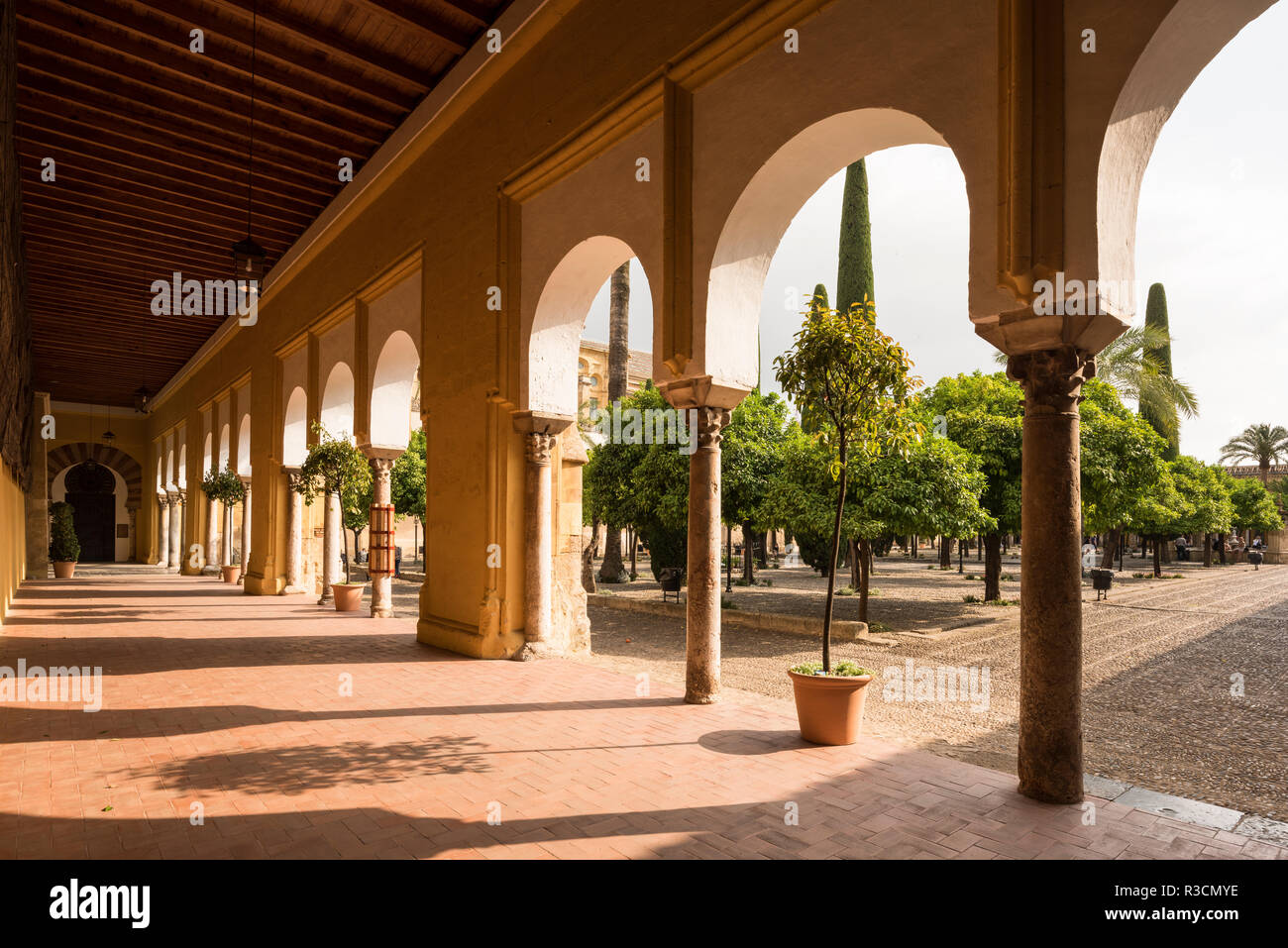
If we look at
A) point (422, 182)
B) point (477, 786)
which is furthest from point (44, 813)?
point (422, 182)

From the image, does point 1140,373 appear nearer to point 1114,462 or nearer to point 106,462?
point 1114,462

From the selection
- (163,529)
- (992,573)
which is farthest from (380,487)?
(163,529)

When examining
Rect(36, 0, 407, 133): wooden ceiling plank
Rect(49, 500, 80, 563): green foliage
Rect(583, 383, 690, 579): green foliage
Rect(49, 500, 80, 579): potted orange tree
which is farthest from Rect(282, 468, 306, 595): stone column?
Rect(49, 500, 80, 563): green foliage

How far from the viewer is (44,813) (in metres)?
3.93

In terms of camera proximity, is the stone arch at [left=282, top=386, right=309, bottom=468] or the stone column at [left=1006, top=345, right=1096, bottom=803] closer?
the stone column at [left=1006, top=345, right=1096, bottom=803]

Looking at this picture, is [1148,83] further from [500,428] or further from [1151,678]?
[1151,678]

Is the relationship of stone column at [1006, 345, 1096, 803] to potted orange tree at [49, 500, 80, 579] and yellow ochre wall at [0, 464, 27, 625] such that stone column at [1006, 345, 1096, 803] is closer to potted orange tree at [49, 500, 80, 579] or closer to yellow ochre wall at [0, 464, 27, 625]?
yellow ochre wall at [0, 464, 27, 625]

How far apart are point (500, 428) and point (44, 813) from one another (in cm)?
536

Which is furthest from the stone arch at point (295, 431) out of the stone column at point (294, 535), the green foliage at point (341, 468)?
the green foliage at point (341, 468)

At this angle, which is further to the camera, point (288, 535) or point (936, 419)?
point (936, 419)

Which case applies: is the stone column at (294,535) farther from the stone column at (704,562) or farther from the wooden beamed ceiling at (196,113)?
the stone column at (704,562)

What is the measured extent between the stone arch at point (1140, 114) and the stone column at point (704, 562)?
2.97 metres

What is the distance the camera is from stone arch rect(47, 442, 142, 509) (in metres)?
30.5

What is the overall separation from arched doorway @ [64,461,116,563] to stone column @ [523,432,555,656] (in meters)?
32.2
